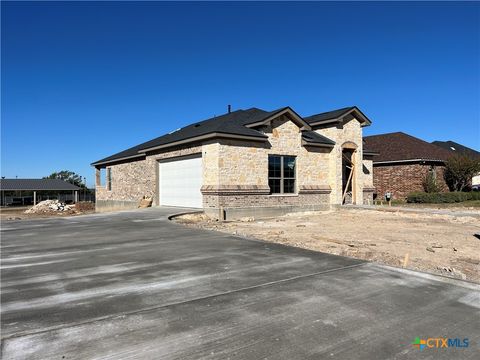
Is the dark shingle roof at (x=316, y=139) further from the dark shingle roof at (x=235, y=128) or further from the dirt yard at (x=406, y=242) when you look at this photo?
the dirt yard at (x=406, y=242)

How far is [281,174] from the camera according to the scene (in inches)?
794

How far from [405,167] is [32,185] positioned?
58339 millimetres

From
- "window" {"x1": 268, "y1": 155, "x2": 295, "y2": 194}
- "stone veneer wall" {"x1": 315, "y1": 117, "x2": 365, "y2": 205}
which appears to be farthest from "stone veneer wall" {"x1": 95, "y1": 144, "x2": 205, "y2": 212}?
"stone veneer wall" {"x1": 315, "y1": 117, "x2": 365, "y2": 205}

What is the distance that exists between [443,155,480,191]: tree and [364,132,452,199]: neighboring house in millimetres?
639

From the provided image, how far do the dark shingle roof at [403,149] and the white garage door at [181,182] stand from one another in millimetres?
17527

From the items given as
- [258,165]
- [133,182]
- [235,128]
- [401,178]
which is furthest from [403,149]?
[133,182]

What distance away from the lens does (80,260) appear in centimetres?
733

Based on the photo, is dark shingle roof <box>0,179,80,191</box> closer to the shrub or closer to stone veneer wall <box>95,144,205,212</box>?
stone veneer wall <box>95,144,205,212</box>

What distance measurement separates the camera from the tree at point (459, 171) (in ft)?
98.7

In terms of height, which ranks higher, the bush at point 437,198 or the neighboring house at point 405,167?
the neighboring house at point 405,167

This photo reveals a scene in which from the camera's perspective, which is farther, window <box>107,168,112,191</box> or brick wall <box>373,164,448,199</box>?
window <box>107,168,112,191</box>

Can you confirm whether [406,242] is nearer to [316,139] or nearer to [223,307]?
[223,307]

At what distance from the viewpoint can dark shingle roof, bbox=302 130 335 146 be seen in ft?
69.3

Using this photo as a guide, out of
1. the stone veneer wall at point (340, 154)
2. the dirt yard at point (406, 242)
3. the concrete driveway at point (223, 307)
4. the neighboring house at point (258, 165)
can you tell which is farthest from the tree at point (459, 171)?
the concrete driveway at point (223, 307)
